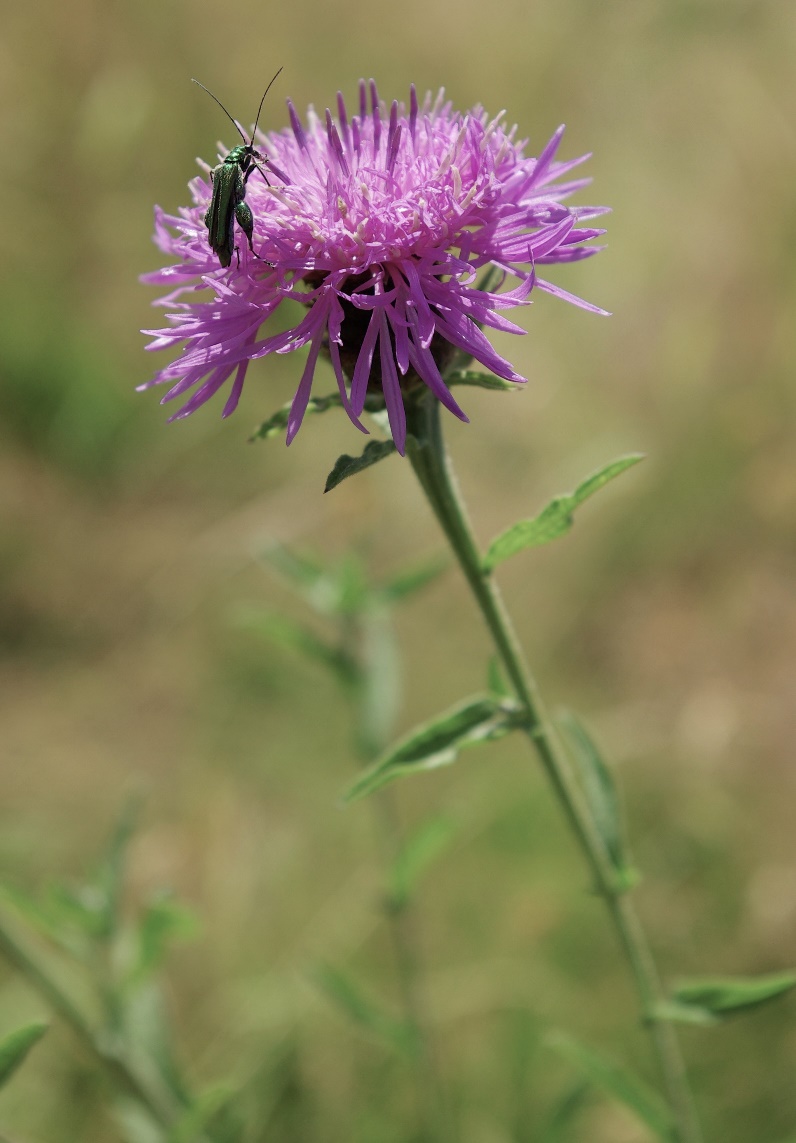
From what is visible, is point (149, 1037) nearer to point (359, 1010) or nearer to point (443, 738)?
point (359, 1010)

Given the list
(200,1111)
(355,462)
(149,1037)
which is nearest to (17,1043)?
(200,1111)

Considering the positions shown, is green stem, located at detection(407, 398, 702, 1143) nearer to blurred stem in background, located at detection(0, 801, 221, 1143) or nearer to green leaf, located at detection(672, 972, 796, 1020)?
green leaf, located at detection(672, 972, 796, 1020)

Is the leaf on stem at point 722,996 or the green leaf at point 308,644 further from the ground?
the green leaf at point 308,644

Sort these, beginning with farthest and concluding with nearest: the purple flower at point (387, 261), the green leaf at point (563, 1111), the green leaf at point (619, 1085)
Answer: the green leaf at point (563, 1111) < the green leaf at point (619, 1085) < the purple flower at point (387, 261)

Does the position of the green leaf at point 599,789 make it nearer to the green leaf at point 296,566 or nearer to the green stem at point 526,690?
the green stem at point 526,690

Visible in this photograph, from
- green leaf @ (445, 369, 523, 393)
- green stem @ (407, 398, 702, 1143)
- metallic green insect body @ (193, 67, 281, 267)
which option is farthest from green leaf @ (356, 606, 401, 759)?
metallic green insect body @ (193, 67, 281, 267)

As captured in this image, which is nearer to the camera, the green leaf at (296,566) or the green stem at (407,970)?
the green stem at (407,970)

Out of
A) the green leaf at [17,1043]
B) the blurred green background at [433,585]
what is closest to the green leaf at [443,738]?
the green leaf at [17,1043]
